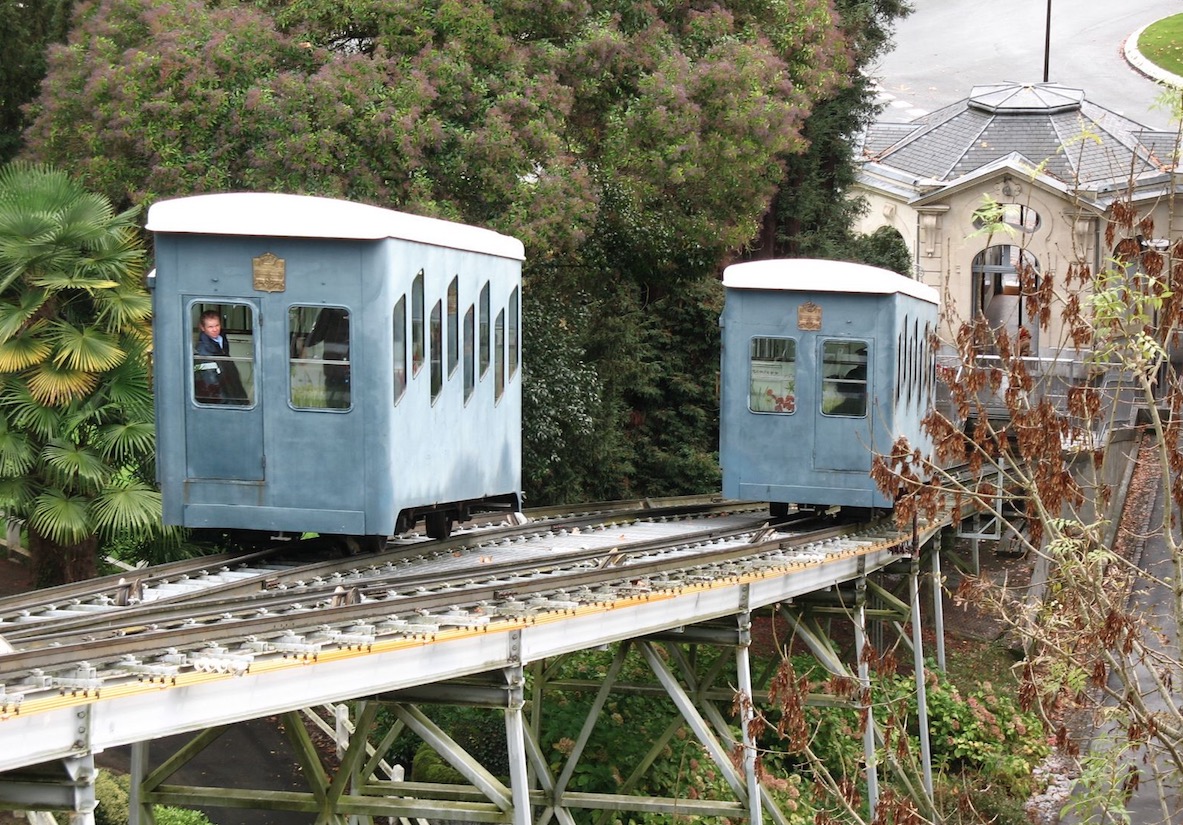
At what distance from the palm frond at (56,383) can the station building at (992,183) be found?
88.8 feet

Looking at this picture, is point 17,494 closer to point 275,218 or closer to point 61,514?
point 61,514

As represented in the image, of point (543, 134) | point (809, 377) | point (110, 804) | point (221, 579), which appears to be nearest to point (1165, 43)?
point (543, 134)

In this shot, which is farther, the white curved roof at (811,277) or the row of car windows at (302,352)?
the white curved roof at (811,277)

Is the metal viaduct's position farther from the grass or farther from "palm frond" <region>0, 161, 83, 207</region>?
the grass

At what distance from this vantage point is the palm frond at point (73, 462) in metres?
15.9

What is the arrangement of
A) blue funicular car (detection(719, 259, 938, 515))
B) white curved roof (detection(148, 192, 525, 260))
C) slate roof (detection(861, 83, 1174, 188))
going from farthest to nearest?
slate roof (detection(861, 83, 1174, 188))
blue funicular car (detection(719, 259, 938, 515))
white curved roof (detection(148, 192, 525, 260))

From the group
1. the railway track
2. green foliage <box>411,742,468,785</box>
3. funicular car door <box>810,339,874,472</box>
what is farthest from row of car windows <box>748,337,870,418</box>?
green foliage <box>411,742,468,785</box>

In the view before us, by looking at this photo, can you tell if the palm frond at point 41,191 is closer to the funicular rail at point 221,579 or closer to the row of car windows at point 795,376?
the funicular rail at point 221,579

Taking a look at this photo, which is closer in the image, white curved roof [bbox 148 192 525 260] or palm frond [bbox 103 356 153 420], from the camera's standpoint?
white curved roof [bbox 148 192 525 260]

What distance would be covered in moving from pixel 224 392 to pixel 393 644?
410 cm

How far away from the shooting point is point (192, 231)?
12.2 meters

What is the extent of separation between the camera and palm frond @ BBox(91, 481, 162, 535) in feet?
53.1

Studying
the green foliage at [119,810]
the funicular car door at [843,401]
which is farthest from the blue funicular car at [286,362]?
the funicular car door at [843,401]

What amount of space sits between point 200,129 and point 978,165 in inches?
1105
